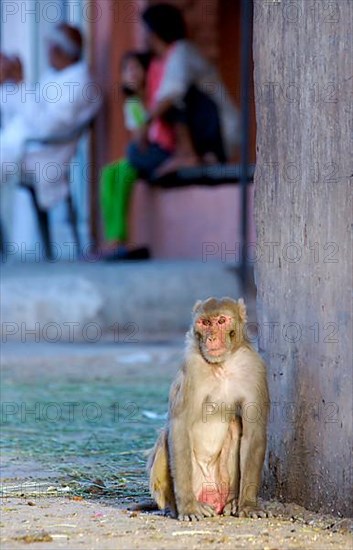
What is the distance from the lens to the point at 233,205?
1215cm

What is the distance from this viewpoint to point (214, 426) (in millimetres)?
4926

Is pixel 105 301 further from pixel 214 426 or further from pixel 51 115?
pixel 214 426

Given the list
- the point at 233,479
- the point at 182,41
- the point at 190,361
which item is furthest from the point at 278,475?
the point at 182,41

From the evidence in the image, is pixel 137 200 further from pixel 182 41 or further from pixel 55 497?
pixel 55 497

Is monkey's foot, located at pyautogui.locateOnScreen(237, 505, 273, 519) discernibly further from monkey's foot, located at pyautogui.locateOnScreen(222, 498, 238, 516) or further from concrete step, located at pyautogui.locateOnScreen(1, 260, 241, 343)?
concrete step, located at pyautogui.locateOnScreen(1, 260, 241, 343)

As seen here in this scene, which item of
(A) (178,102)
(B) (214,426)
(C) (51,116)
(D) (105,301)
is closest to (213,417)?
(B) (214,426)

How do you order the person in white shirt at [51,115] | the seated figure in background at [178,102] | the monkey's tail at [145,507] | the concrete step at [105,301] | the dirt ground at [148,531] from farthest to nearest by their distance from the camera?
the person in white shirt at [51,115] < the seated figure in background at [178,102] < the concrete step at [105,301] < the monkey's tail at [145,507] < the dirt ground at [148,531]

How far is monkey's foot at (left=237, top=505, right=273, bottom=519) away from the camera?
4.82 metres

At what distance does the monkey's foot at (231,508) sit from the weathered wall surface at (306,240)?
0.25 meters

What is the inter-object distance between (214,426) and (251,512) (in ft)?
1.01

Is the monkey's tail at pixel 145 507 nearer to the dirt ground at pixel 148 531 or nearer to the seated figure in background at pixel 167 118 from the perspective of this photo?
the dirt ground at pixel 148 531

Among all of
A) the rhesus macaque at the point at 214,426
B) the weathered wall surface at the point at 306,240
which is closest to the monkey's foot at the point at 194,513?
the rhesus macaque at the point at 214,426

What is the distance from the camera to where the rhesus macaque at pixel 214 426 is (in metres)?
4.81

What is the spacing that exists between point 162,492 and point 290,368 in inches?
24.1
